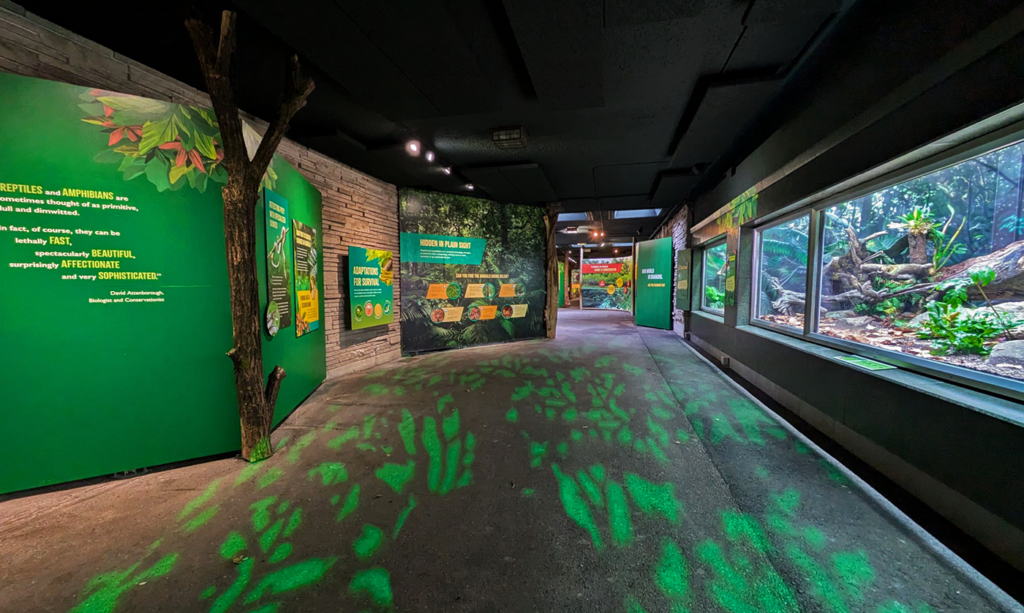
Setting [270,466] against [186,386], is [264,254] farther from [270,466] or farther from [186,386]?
[270,466]

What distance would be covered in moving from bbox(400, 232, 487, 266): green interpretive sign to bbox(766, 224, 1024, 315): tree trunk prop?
18.2 feet

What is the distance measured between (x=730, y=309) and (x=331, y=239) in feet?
21.6

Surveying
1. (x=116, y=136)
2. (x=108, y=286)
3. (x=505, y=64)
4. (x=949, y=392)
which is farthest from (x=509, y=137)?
(x=949, y=392)

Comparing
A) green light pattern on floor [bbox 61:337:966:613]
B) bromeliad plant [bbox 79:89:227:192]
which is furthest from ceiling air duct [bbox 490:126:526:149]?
green light pattern on floor [bbox 61:337:966:613]

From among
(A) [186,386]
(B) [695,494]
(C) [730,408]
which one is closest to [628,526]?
(B) [695,494]

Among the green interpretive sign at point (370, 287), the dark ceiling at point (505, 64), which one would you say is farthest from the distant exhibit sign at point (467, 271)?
the dark ceiling at point (505, 64)

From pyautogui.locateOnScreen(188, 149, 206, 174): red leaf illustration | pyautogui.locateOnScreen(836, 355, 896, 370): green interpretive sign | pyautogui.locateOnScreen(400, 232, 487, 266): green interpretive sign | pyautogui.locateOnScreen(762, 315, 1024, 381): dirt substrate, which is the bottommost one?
pyautogui.locateOnScreen(836, 355, 896, 370): green interpretive sign

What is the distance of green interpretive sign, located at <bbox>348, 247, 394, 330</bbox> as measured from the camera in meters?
5.32

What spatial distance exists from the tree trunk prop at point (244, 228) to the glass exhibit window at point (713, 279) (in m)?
7.08

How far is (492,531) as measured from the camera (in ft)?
6.37

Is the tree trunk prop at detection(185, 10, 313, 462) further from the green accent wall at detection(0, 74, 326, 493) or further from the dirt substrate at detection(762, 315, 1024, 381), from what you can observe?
the dirt substrate at detection(762, 315, 1024, 381)

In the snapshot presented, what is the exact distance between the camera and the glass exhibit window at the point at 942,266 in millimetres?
1994

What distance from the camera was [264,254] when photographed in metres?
3.09

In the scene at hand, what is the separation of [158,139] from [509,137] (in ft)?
11.0
